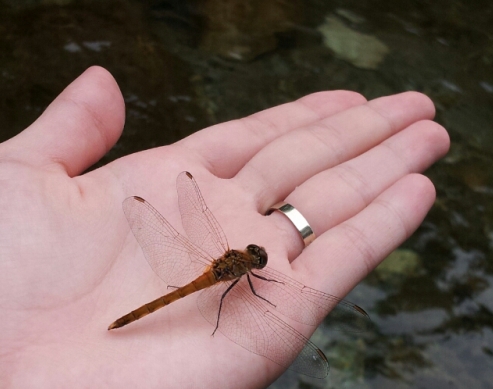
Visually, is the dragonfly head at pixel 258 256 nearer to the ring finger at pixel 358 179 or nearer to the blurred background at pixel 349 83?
the ring finger at pixel 358 179

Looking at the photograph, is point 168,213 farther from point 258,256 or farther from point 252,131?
point 252,131

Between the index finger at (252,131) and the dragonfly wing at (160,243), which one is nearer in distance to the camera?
the dragonfly wing at (160,243)

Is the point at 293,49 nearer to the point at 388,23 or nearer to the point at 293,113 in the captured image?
the point at 388,23

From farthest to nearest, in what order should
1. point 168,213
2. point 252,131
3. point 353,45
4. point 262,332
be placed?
point 353,45 → point 252,131 → point 168,213 → point 262,332

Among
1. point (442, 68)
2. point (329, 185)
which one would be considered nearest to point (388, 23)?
point (442, 68)

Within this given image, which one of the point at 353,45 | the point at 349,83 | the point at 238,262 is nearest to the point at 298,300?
the point at 238,262

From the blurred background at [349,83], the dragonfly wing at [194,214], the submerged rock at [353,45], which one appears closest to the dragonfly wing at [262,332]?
the dragonfly wing at [194,214]

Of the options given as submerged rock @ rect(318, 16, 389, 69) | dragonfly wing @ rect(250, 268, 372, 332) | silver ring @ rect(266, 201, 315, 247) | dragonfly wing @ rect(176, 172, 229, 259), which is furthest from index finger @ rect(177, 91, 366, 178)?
submerged rock @ rect(318, 16, 389, 69)
